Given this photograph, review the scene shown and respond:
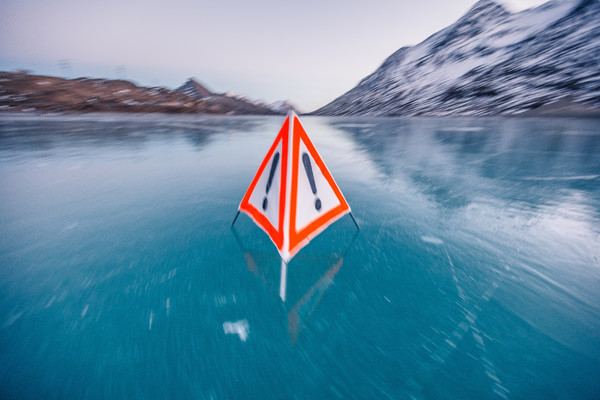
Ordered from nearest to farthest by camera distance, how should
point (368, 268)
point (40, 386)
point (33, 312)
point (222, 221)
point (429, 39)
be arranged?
point (40, 386) → point (33, 312) → point (368, 268) → point (222, 221) → point (429, 39)

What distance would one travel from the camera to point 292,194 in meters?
2.09

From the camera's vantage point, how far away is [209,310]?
1766 millimetres

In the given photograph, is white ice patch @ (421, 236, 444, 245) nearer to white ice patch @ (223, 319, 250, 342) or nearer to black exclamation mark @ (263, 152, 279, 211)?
black exclamation mark @ (263, 152, 279, 211)

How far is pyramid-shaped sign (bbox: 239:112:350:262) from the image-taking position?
2.05 m

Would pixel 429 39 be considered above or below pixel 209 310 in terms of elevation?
above

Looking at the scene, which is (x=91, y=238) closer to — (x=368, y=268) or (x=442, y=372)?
(x=368, y=268)

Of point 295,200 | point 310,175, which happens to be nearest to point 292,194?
point 295,200

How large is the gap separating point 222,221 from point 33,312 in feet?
6.02

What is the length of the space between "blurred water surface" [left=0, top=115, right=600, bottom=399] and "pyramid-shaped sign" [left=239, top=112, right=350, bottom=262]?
1.15ft

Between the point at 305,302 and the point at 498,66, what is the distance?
10918 cm

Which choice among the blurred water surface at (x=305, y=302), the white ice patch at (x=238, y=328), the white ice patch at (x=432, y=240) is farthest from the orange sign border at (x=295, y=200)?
the white ice patch at (x=432, y=240)

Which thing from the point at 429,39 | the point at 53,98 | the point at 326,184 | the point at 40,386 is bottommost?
the point at 40,386

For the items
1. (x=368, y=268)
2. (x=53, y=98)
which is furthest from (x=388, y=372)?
(x=53, y=98)

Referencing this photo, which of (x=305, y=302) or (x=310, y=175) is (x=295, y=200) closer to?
(x=310, y=175)
